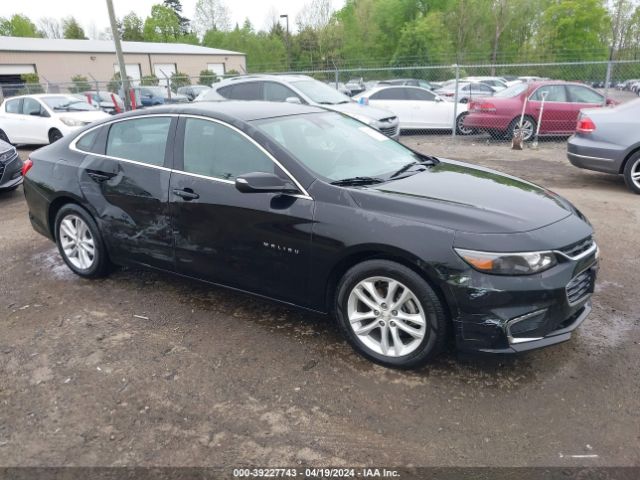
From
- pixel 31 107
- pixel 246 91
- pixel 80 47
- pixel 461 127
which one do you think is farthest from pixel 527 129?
pixel 80 47

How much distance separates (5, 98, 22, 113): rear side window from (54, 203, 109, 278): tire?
35.1 feet

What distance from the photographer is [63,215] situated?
190 inches

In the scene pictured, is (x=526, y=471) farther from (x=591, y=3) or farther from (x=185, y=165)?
(x=591, y=3)

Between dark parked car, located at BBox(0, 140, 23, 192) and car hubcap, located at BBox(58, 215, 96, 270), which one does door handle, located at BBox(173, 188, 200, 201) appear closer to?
car hubcap, located at BBox(58, 215, 96, 270)

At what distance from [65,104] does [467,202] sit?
42.8ft

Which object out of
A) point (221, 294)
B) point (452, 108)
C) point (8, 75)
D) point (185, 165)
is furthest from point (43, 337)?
point (8, 75)

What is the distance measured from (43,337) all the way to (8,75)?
40.4 m

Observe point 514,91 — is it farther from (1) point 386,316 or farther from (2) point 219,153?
(1) point 386,316

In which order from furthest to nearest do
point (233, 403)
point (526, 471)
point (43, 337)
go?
1. point (43, 337)
2. point (233, 403)
3. point (526, 471)

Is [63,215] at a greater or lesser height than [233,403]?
greater

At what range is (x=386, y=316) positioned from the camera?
127 inches

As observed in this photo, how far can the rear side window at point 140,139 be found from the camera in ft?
13.6

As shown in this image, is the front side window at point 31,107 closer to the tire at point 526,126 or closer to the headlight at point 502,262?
the tire at point 526,126

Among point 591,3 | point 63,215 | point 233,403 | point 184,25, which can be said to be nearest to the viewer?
point 233,403
